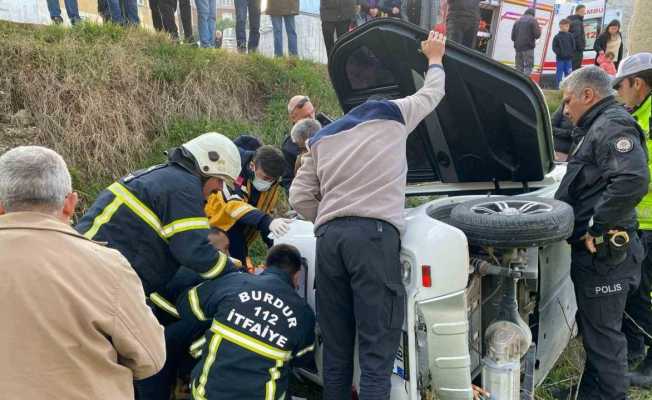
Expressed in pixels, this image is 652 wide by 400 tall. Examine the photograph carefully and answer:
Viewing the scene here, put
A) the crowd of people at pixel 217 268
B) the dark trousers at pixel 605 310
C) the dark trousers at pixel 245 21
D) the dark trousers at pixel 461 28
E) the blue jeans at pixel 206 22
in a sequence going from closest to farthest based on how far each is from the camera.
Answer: the crowd of people at pixel 217 268, the dark trousers at pixel 605 310, the dark trousers at pixel 461 28, the blue jeans at pixel 206 22, the dark trousers at pixel 245 21

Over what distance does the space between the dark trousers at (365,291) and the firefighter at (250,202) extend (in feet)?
3.16

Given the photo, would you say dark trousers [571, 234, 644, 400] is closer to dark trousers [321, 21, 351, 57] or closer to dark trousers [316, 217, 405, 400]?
dark trousers [316, 217, 405, 400]

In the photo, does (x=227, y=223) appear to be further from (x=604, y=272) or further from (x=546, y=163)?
(x=604, y=272)

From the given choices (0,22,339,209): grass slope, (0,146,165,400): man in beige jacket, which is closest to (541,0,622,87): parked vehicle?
(0,22,339,209): grass slope

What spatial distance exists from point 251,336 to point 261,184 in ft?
5.33

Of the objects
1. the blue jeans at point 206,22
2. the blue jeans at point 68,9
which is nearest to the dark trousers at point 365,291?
the blue jeans at point 68,9

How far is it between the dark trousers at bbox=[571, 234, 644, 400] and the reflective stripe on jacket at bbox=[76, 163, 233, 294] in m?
1.97

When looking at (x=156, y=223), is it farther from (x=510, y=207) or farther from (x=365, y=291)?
(x=510, y=207)

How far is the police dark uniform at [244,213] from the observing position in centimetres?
359

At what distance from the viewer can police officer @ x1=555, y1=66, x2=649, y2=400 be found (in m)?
2.78

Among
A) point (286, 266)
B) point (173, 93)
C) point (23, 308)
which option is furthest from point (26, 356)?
point (173, 93)

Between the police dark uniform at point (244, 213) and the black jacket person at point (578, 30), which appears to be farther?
the black jacket person at point (578, 30)

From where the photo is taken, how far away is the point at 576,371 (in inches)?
138

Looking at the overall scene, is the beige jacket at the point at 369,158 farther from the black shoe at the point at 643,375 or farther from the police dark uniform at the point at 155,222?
the black shoe at the point at 643,375
